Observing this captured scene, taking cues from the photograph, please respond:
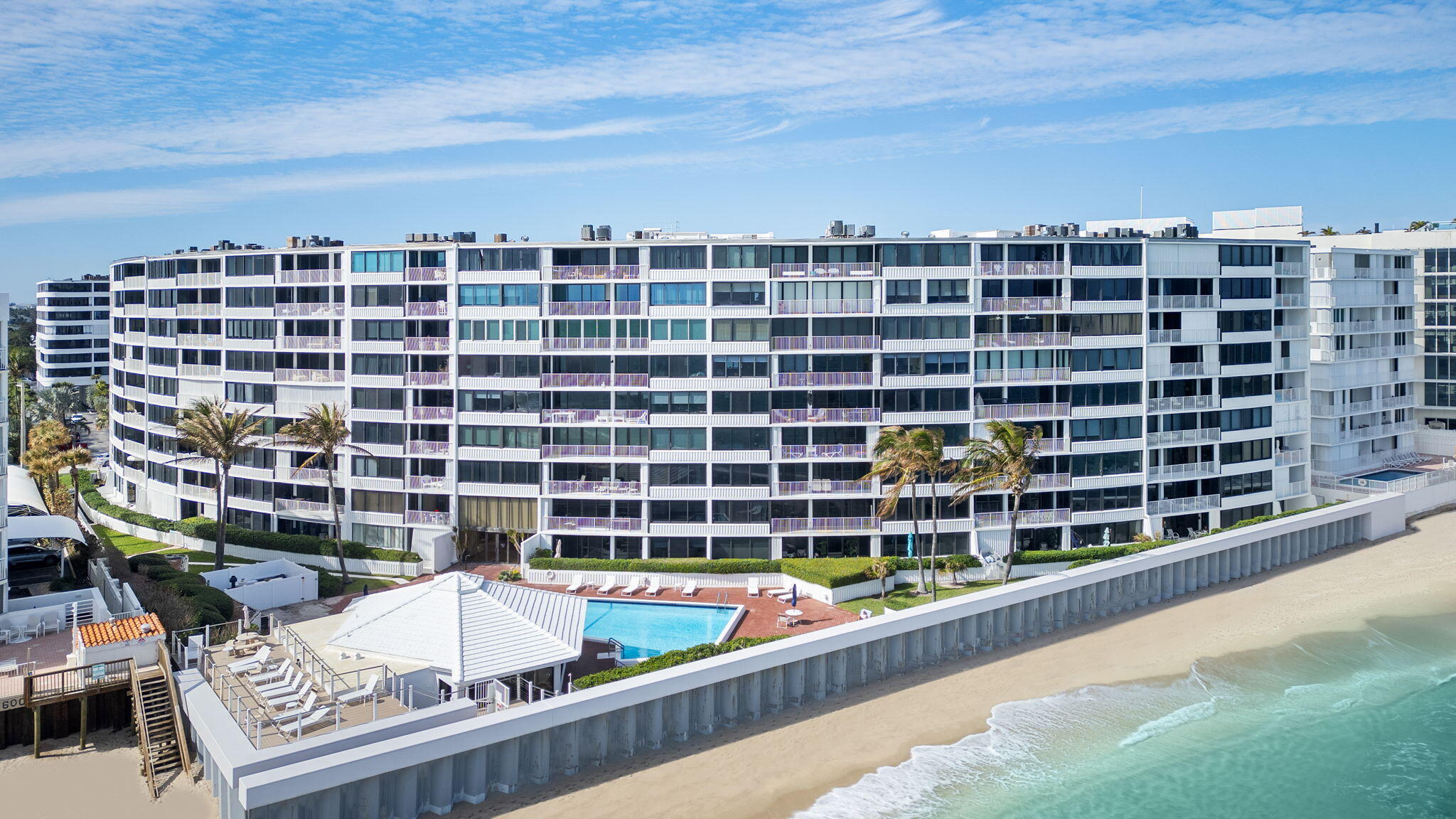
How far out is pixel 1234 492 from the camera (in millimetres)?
75062

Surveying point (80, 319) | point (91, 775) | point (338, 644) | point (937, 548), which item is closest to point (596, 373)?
point (937, 548)

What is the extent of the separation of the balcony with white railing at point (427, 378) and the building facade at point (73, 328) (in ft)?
388

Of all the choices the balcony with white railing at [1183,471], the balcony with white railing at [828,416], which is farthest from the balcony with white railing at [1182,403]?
the balcony with white railing at [828,416]

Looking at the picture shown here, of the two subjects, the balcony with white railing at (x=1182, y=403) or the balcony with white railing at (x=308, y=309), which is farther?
the balcony with white railing at (x=308, y=309)

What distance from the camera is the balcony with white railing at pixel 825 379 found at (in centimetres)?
6631

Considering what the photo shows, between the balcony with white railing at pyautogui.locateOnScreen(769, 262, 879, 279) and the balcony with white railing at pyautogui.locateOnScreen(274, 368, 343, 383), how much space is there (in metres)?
30.8

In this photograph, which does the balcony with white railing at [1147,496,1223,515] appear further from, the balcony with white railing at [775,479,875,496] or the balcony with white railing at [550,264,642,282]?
the balcony with white railing at [550,264,642,282]

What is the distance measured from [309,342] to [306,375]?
2347mm

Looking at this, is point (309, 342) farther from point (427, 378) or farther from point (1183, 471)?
point (1183, 471)

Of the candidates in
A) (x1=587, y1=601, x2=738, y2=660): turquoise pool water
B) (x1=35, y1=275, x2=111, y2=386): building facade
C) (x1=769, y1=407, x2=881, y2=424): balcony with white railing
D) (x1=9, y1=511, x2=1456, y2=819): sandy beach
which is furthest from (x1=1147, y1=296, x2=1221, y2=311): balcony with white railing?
(x1=35, y1=275, x2=111, y2=386): building facade

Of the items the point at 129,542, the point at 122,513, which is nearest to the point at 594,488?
the point at 129,542

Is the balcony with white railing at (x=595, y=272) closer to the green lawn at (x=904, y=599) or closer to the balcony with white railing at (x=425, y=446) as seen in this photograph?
the balcony with white railing at (x=425, y=446)

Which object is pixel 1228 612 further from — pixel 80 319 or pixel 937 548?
pixel 80 319

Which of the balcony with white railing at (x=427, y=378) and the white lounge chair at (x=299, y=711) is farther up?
the balcony with white railing at (x=427, y=378)
